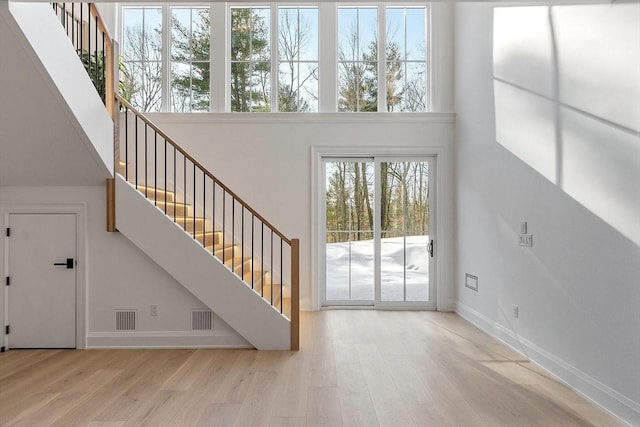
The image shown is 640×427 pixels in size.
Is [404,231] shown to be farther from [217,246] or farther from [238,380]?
[238,380]

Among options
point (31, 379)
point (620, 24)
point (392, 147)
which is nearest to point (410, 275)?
point (392, 147)

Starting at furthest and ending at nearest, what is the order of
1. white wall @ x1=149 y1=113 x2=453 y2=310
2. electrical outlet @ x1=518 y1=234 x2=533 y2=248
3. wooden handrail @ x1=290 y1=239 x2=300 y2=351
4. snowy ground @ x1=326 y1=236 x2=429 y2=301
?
snowy ground @ x1=326 y1=236 x2=429 y2=301
white wall @ x1=149 y1=113 x2=453 y2=310
wooden handrail @ x1=290 y1=239 x2=300 y2=351
electrical outlet @ x1=518 y1=234 x2=533 y2=248

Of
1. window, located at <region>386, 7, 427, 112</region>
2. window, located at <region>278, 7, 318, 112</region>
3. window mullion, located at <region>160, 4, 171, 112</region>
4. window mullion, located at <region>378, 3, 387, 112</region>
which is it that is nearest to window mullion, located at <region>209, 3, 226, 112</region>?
window mullion, located at <region>160, 4, 171, 112</region>

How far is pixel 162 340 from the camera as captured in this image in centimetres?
489

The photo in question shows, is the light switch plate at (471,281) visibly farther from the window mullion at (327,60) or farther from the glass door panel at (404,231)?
the window mullion at (327,60)

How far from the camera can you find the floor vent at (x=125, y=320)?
4.92 metres

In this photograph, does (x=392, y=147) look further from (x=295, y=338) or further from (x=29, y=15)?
(x=29, y=15)

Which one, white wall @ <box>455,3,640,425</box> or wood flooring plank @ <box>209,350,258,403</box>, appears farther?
wood flooring plank @ <box>209,350,258,403</box>

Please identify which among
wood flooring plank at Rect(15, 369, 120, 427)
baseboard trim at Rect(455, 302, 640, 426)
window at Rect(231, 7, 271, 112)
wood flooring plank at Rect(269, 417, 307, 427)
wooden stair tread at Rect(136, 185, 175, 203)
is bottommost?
wood flooring plank at Rect(15, 369, 120, 427)

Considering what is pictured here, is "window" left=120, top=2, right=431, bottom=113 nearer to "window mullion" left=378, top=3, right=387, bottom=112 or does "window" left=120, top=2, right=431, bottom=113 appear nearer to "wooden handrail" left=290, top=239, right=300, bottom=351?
"window mullion" left=378, top=3, right=387, bottom=112

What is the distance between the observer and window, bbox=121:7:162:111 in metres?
6.80

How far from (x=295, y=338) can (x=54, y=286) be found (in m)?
2.70

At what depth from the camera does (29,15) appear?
10.9 ft

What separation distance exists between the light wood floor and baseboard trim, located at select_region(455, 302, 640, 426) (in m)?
0.08
